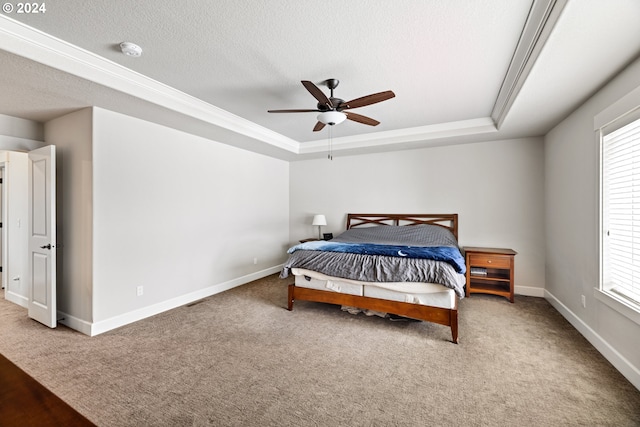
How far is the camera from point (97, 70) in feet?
7.68

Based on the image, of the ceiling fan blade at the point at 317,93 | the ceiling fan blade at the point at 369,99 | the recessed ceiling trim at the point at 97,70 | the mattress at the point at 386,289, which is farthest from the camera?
the mattress at the point at 386,289

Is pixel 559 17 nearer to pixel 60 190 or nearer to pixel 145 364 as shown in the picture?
pixel 145 364

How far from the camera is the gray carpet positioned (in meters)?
1.74

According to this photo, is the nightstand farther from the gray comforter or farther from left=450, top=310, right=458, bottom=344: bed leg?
left=450, top=310, right=458, bottom=344: bed leg

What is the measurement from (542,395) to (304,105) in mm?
3557

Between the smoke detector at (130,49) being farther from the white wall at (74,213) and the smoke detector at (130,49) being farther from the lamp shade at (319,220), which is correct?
the lamp shade at (319,220)

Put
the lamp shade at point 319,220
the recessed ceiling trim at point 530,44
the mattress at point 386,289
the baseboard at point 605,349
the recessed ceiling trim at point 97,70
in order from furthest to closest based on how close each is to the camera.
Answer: the lamp shade at point 319,220
the mattress at point 386,289
the baseboard at point 605,349
the recessed ceiling trim at point 97,70
the recessed ceiling trim at point 530,44

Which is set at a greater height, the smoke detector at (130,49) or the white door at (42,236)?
the smoke detector at (130,49)

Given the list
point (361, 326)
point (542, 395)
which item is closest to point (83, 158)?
point (361, 326)

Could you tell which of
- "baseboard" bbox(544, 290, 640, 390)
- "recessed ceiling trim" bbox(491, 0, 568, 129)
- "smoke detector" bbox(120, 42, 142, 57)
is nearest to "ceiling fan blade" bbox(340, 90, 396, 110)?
"recessed ceiling trim" bbox(491, 0, 568, 129)

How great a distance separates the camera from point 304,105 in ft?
11.3

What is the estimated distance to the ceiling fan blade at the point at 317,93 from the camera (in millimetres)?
2259

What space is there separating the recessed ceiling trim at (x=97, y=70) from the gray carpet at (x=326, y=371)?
2460 millimetres

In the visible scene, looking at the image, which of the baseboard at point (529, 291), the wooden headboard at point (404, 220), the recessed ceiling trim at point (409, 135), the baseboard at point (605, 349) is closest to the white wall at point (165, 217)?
the recessed ceiling trim at point (409, 135)
